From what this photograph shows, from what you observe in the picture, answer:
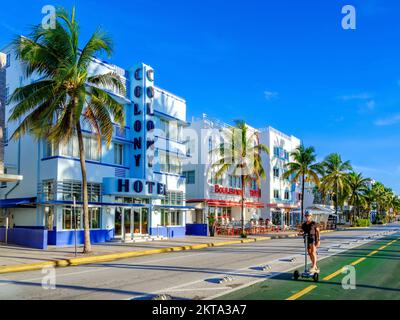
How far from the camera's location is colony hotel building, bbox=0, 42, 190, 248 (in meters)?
25.8

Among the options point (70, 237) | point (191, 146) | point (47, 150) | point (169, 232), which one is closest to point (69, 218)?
point (70, 237)

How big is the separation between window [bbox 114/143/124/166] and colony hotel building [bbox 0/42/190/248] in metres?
0.07

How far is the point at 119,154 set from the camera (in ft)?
103

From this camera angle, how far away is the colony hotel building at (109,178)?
25781mm

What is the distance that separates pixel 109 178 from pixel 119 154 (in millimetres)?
3560

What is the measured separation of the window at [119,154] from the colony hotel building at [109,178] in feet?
0.24

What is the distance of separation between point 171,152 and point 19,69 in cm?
1331

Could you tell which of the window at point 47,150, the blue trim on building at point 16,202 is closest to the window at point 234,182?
the window at point 47,150

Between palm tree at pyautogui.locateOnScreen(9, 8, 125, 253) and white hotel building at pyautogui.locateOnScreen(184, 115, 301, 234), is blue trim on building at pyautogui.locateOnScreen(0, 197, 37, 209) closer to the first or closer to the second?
palm tree at pyautogui.locateOnScreen(9, 8, 125, 253)

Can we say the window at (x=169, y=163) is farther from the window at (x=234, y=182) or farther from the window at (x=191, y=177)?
the window at (x=234, y=182)

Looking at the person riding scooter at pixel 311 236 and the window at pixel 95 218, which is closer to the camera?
the person riding scooter at pixel 311 236

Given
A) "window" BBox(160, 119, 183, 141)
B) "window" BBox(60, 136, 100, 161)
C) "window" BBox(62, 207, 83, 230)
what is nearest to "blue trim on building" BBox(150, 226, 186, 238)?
"window" BBox(62, 207, 83, 230)

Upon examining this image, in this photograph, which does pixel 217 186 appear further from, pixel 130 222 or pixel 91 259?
pixel 91 259
